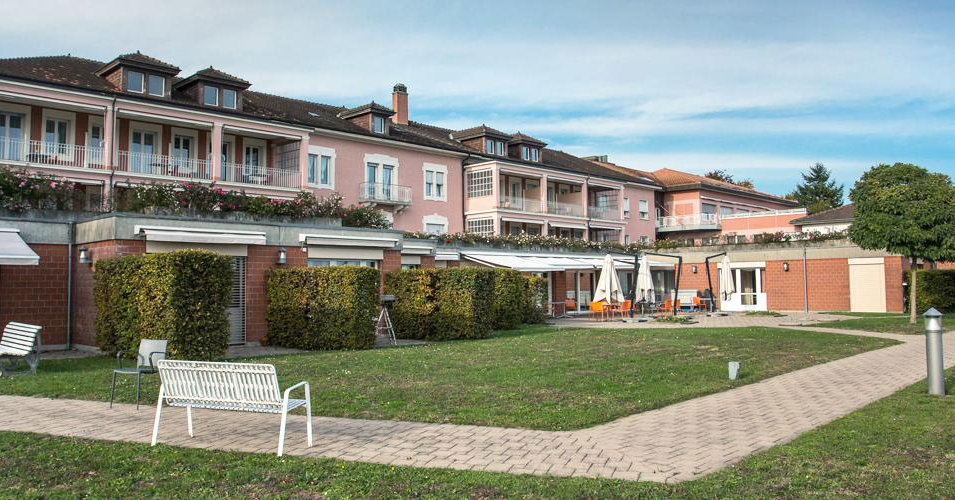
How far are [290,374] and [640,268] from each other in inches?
619

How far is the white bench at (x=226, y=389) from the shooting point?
19.4 ft

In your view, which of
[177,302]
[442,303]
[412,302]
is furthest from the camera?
[412,302]

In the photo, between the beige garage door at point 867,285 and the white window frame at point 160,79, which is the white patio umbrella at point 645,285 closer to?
the beige garage door at point 867,285

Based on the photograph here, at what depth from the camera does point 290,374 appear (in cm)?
1016

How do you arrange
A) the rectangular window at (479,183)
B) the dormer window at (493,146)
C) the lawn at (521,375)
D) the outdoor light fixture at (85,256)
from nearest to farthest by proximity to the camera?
the lawn at (521,375) → the outdoor light fixture at (85,256) → the rectangular window at (479,183) → the dormer window at (493,146)

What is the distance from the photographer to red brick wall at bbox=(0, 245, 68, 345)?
1420 cm

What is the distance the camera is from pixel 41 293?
1463 cm

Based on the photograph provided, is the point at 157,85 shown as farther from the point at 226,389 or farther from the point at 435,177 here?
the point at 226,389

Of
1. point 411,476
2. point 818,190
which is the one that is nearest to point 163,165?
point 411,476

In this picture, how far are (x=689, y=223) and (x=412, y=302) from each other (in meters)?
33.2

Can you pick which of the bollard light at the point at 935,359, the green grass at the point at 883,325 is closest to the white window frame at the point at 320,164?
the green grass at the point at 883,325

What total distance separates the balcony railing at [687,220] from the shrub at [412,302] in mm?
32685

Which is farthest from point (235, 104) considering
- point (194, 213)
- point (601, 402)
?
point (601, 402)

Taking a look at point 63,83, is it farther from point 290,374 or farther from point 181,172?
point 290,374
